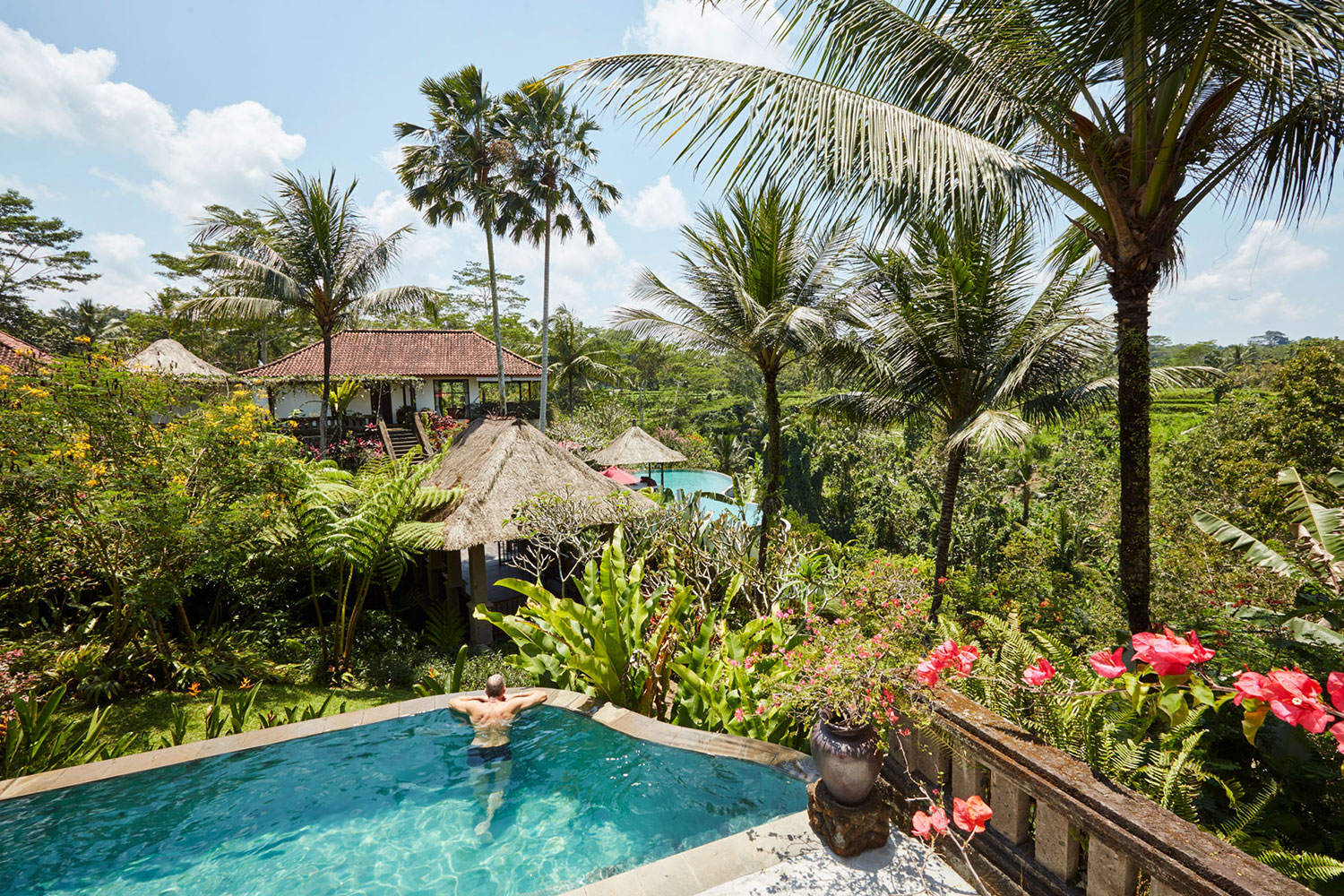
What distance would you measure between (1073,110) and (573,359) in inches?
1092

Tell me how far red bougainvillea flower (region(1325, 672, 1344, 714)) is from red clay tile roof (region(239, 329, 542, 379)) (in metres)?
22.4

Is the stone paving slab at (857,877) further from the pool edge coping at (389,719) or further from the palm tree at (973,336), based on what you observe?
the palm tree at (973,336)

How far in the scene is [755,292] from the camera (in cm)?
976

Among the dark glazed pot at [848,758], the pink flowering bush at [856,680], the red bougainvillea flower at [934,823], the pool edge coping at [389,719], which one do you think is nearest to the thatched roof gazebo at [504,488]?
the pool edge coping at [389,719]

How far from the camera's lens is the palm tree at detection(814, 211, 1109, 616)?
767cm

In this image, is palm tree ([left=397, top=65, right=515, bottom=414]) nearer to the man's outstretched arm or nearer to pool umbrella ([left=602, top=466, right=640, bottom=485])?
pool umbrella ([left=602, top=466, right=640, bottom=485])

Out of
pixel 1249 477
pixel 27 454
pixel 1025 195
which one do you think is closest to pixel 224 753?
pixel 27 454

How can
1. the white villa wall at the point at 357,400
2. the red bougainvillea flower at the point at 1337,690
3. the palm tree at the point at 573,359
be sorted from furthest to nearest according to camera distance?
1. the palm tree at the point at 573,359
2. the white villa wall at the point at 357,400
3. the red bougainvillea flower at the point at 1337,690

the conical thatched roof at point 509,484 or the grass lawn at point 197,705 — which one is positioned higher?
the conical thatched roof at point 509,484

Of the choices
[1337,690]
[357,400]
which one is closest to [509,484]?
[1337,690]

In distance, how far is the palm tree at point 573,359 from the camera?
30.5 m

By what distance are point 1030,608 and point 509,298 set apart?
3667 centimetres

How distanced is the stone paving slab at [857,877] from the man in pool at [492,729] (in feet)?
9.88

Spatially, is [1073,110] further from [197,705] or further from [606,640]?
[197,705]
